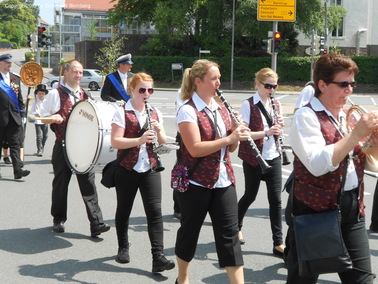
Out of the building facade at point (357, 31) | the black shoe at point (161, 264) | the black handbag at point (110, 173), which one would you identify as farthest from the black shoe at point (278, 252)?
the building facade at point (357, 31)

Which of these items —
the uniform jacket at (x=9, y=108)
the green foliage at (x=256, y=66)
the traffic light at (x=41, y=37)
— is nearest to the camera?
the uniform jacket at (x=9, y=108)

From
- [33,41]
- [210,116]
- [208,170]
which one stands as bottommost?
[208,170]

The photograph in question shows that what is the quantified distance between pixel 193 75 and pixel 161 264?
5.75 ft

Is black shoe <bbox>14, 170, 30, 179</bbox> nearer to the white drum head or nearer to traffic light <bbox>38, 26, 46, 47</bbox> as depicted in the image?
the white drum head

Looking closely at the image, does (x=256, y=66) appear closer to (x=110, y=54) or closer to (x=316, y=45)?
(x=110, y=54)

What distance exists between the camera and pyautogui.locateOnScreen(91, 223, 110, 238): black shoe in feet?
21.2

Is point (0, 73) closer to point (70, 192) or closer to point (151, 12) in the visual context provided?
point (70, 192)

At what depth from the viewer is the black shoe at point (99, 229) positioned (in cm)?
645

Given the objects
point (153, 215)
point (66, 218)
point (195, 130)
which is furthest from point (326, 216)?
point (66, 218)

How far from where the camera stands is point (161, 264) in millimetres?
5270

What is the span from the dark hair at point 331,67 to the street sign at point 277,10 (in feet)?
76.9

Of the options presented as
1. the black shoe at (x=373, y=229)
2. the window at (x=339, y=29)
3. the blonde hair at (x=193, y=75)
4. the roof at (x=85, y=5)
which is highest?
the roof at (x=85, y=5)

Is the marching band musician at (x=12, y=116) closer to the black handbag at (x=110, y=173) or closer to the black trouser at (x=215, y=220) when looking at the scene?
the black handbag at (x=110, y=173)

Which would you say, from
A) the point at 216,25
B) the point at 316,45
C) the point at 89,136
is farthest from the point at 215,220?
the point at 216,25
